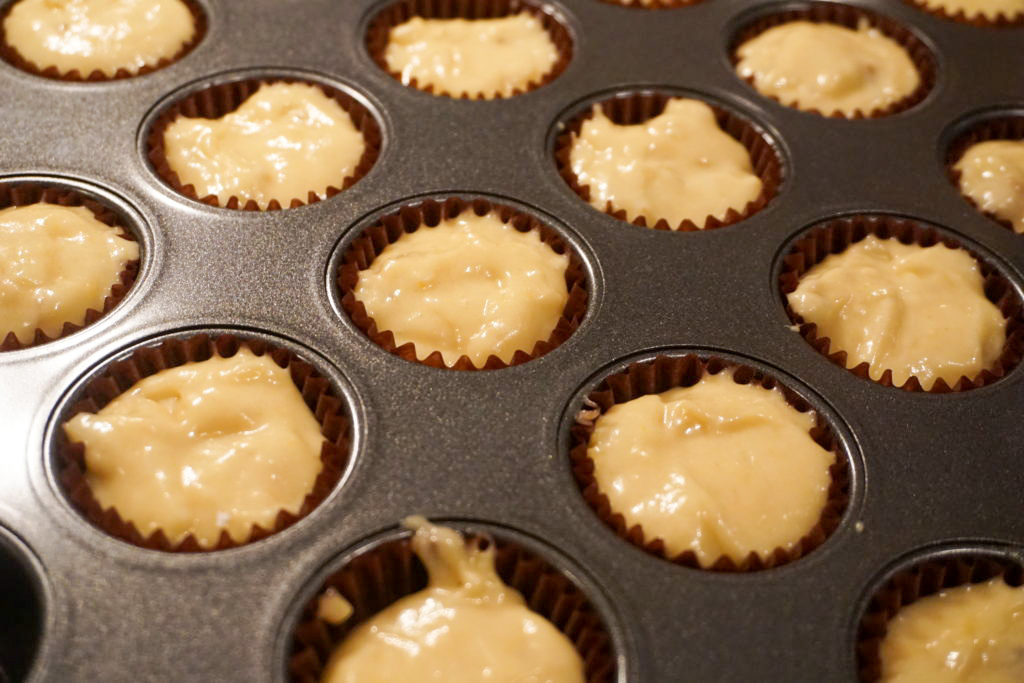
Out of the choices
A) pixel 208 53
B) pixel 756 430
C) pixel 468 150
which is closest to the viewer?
pixel 756 430

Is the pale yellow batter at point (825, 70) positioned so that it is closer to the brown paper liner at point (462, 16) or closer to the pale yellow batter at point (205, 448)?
the brown paper liner at point (462, 16)

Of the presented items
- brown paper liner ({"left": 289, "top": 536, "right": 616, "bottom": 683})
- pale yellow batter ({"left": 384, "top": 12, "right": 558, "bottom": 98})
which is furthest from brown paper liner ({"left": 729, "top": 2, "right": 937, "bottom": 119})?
brown paper liner ({"left": 289, "top": 536, "right": 616, "bottom": 683})

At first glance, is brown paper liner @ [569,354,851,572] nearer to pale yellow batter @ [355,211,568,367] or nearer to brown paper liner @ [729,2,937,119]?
pale yellow batter @ [355,211,568,367]

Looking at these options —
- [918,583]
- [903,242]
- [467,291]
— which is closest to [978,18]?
[903,242]

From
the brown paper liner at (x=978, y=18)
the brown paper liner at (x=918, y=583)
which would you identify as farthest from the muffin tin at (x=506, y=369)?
the brown paper liner at (x=978, y=18)

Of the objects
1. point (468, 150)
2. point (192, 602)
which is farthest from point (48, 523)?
point (468, 150)

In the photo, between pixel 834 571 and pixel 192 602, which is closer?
pixel 192 602

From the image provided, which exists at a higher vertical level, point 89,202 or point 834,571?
point 89,202

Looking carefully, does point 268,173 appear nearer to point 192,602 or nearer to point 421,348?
point 421,348

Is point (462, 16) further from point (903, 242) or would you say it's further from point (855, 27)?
point (903, 242)
